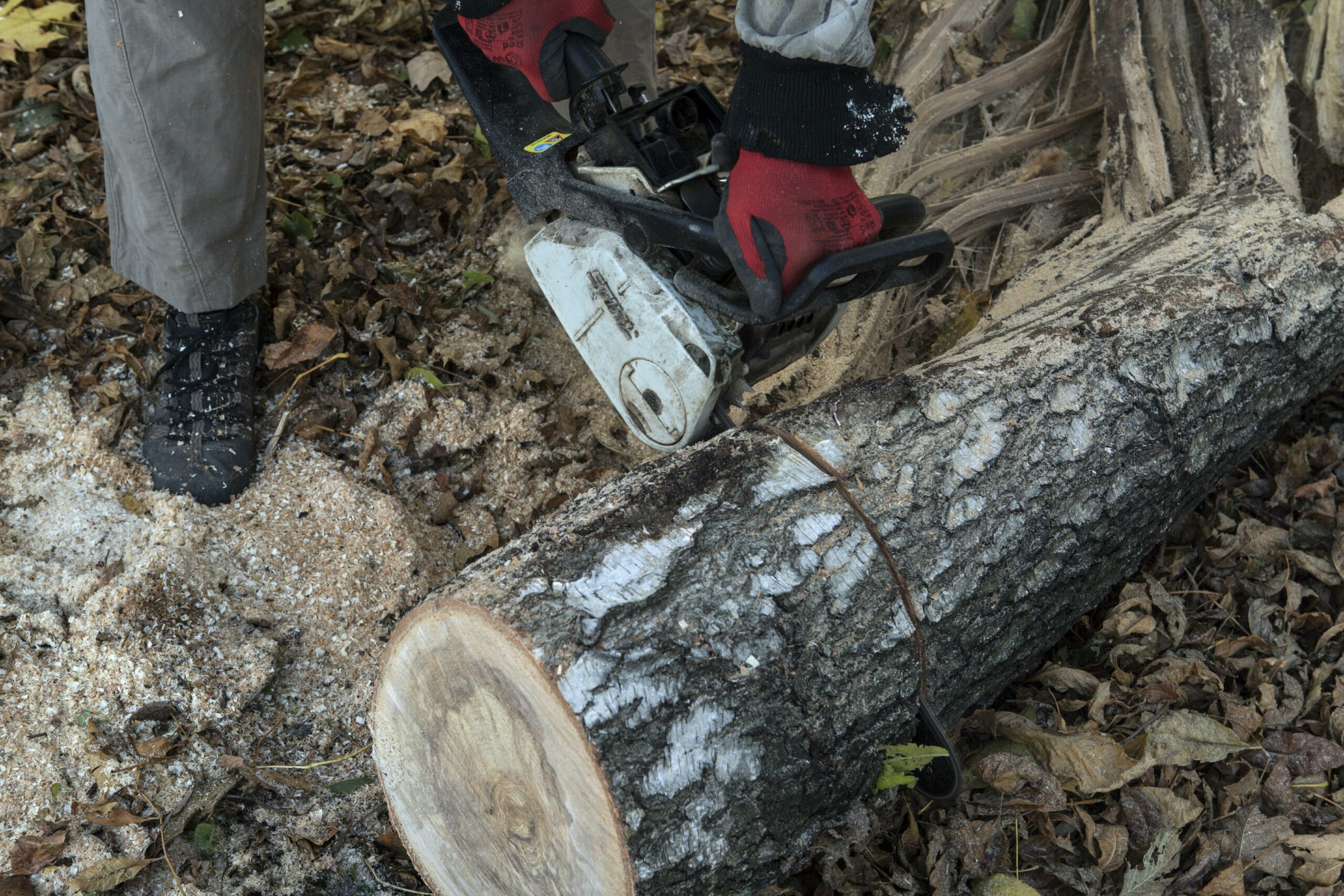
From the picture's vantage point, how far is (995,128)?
2953mm

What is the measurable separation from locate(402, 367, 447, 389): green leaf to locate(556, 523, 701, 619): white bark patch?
4.01 feet

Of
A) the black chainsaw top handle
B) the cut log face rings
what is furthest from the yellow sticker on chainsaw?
the cut log face rings

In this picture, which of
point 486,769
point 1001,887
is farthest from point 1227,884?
point 486,769

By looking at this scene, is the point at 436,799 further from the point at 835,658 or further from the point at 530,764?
the point at 835,658

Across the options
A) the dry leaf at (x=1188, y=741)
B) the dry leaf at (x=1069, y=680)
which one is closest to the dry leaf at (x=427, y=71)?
the dry leaf at (x=1069, y=680)

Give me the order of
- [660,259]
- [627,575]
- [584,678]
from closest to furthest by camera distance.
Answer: [584,678], [627,575], [660,259]

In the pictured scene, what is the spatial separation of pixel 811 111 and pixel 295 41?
2569mm

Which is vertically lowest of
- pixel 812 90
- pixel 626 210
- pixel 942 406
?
pixel 942 406

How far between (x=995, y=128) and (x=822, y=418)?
1.73 m

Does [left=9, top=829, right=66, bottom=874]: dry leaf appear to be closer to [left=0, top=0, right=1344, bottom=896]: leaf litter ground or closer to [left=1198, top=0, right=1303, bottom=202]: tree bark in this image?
[left=0, top=0, right=1344, bottom=896]: leaf litter ground

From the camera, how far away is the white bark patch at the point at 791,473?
5.15 feet

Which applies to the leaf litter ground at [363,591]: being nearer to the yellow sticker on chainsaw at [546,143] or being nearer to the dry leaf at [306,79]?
the dry leaf at [306,79]

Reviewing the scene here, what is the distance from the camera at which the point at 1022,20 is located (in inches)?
124

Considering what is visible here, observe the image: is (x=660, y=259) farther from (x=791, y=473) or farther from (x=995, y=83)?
(x=995, y=83)
